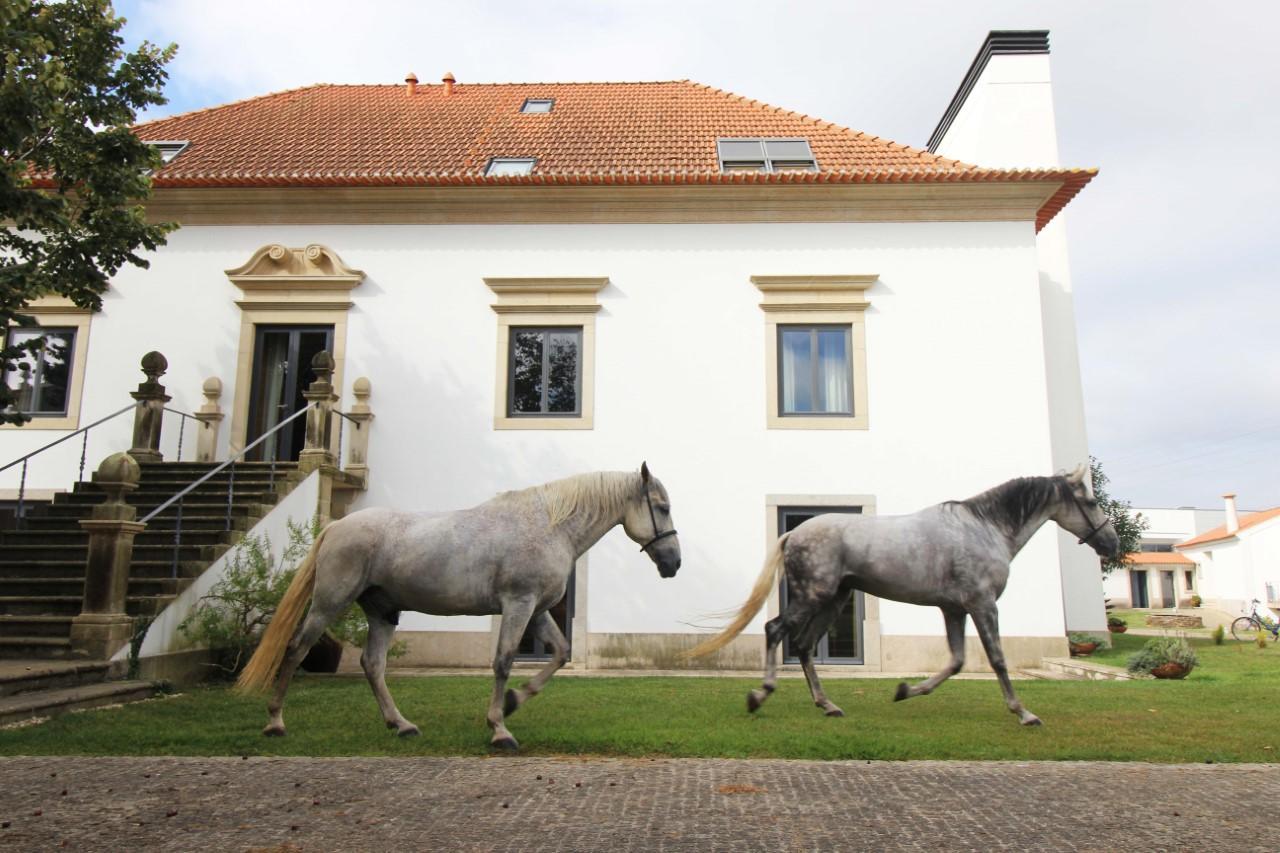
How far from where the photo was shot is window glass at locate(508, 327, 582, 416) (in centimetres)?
1348

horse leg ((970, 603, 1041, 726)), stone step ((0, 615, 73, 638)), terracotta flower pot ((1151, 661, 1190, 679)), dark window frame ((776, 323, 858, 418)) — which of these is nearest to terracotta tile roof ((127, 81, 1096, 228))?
dark window frame ((776, 323, 858, 418))

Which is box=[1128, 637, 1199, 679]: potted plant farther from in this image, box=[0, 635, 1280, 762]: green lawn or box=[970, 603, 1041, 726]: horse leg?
box=[970, 603, 1041, 726]: horse leg

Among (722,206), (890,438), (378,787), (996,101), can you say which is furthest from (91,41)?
(996,101)

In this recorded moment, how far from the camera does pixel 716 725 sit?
6586 mm

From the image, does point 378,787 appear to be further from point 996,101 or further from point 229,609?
point 996,101

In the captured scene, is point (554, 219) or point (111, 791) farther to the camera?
point (554, 219)

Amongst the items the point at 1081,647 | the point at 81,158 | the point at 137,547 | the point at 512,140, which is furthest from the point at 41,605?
the point at 1081,647

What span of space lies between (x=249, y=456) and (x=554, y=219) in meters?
5.94

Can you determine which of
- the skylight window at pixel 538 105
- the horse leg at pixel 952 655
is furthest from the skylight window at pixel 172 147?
the horse leg at pixel 952 655

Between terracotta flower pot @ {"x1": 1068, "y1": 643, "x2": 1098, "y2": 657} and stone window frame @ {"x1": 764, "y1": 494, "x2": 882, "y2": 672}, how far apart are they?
3564mm

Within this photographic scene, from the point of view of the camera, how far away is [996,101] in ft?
53.6

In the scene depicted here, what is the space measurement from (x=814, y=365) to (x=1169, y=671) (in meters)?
6.05

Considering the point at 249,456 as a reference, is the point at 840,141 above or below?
above

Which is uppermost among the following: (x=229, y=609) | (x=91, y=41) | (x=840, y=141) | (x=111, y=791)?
(x=840, y=141)
